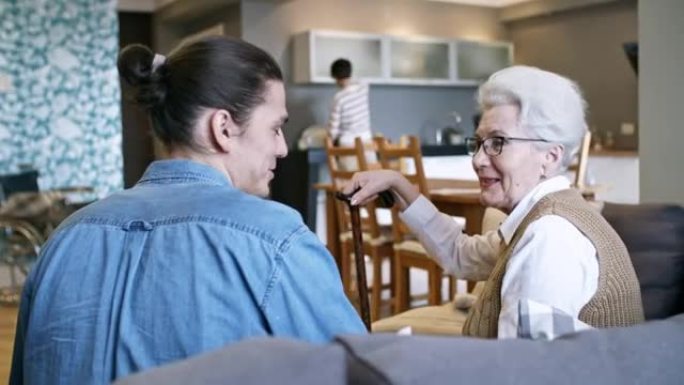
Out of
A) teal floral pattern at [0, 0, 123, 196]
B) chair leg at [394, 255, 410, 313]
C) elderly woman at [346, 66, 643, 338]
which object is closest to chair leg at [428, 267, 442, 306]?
chair leg at [394, 255, 410, 313]

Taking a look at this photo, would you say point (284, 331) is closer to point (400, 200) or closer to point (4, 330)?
point (400, 200)

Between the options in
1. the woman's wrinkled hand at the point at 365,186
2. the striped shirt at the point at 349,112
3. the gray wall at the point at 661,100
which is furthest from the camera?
the striped shirt at the point at 349,112

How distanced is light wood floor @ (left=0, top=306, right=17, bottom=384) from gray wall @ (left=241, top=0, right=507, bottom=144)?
3.74 meters

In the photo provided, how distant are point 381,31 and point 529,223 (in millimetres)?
7374

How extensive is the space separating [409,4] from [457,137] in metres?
1.63

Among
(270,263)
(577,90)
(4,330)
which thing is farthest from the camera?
(4,330)

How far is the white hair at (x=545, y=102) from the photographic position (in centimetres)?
163

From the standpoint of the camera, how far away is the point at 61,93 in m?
7.94

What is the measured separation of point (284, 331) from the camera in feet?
3.34

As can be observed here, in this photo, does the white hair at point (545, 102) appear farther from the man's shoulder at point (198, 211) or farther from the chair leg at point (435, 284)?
the chair leg at point (435, 284)

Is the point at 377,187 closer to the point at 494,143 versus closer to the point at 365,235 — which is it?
the point at 494,143

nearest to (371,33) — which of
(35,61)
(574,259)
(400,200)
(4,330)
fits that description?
(35,61)

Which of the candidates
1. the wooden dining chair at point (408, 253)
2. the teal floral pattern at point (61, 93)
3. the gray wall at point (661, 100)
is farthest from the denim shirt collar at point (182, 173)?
the teal floral pattern at point (61, 93)

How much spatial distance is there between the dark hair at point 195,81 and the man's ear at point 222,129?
0.01m
